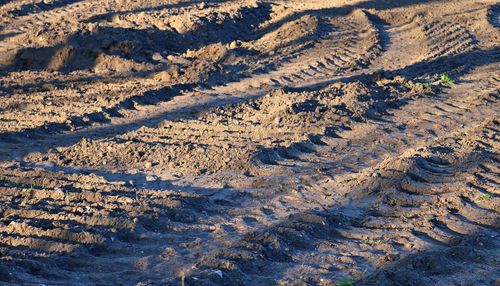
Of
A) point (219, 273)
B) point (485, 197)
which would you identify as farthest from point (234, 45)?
point (219, 273)

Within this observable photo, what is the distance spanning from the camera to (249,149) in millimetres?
9898

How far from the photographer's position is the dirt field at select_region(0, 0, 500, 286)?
6.95 meters

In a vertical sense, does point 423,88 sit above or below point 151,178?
above

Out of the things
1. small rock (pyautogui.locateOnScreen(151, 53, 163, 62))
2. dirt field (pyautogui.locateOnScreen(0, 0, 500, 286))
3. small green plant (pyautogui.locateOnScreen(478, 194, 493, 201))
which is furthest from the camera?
small rock (pyautogui.locateOnScreen(151, 53, 163, 62))

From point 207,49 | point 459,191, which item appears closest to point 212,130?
point 459,191

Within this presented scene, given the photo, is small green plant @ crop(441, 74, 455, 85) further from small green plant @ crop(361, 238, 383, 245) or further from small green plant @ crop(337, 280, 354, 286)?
small green plant @ crop(337, 280, 354, 286)

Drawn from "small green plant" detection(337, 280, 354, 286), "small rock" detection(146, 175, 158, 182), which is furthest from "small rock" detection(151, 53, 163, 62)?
"small green plant" detection(337, 280, 354, 286)

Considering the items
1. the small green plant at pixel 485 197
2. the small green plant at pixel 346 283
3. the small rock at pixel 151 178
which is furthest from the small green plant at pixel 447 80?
the small green plant at pixel 346 283

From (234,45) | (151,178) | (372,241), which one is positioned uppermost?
(234,45)

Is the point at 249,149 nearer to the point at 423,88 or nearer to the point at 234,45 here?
the point at 423,88

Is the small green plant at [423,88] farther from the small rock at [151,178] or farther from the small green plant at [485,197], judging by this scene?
the small rock at [151,178]

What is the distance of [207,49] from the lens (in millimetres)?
15688

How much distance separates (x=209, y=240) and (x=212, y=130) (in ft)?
12.5

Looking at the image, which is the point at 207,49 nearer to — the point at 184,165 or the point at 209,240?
the point at 184,165
